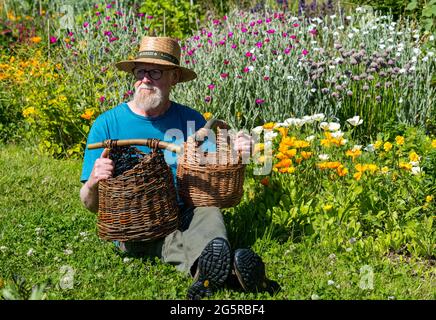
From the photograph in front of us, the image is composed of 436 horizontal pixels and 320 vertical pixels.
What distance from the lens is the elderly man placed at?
10.4 feet

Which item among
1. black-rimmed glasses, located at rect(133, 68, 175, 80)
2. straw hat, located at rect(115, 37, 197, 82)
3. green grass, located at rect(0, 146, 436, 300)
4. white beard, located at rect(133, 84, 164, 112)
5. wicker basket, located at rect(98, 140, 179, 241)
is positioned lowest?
green grass, located at rect(0, 146, 436, 300)

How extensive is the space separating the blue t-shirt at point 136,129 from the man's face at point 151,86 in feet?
0.30

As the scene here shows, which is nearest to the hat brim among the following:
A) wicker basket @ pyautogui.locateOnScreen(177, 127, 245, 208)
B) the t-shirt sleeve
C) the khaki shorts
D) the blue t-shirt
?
the blue t-shirt

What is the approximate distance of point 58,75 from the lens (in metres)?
6.10

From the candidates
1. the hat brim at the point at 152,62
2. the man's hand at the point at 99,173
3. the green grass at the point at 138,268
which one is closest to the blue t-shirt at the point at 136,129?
the man's hand at the point at 99,173

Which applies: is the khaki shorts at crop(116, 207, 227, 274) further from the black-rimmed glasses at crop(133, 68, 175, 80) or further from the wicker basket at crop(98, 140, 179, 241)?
the black-rimmed glasses at crop(133, 68, 175, 80)

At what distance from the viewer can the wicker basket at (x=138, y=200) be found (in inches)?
132

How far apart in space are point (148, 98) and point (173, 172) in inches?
16.7

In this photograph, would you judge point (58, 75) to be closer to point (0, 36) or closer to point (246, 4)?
point (0, 36)

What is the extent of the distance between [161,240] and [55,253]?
2.07ft

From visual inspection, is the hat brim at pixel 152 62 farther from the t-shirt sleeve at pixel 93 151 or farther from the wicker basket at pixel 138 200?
the wicker basket at pixel 138 200

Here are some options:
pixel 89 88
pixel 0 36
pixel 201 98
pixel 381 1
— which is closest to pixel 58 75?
pixel 89 88

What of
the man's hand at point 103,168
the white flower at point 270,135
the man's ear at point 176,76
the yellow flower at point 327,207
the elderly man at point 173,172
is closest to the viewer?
the elderly man at point 173,172

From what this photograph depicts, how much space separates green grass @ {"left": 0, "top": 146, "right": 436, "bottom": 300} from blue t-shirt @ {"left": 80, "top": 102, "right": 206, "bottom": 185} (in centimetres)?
48
